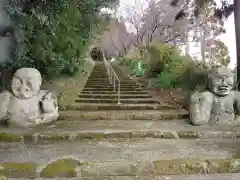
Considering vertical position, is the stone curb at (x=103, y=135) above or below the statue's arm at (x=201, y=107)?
below

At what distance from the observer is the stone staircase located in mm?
2752

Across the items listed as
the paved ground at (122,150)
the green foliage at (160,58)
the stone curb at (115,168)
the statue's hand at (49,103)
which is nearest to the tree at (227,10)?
the green foliage at (160,58)

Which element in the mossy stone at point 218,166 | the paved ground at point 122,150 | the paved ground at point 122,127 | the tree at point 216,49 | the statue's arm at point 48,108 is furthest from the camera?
the tree at point 216,49

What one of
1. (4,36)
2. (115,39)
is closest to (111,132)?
(4,36)

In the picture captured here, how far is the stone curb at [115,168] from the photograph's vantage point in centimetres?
272

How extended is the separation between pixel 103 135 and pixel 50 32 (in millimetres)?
2699

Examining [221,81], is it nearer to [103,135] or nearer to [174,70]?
[103,135]

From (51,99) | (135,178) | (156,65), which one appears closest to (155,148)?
(135,178)

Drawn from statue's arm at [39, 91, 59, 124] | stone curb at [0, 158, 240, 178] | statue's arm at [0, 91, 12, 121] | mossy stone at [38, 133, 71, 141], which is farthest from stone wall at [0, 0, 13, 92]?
stone curb at [0, 158, 240, 178]

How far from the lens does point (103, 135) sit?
3.89 meters

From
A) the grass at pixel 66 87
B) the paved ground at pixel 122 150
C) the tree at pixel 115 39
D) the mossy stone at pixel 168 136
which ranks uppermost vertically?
the tree at pixel 115 39

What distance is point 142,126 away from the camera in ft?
14.5

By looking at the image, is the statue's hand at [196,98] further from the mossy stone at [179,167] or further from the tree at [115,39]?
the tree at [115,39]

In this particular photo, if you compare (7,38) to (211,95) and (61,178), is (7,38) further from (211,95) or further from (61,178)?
(211,95)
